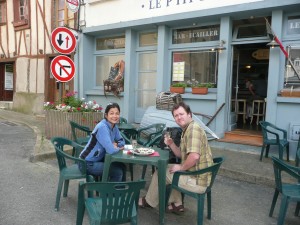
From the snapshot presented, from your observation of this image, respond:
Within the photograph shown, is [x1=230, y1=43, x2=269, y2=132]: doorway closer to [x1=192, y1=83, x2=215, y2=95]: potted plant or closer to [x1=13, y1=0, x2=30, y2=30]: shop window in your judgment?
[x1=192, y1=83, x2=215, y2=95]: potted plant

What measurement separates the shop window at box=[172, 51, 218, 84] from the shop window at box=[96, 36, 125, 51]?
82.1 inches

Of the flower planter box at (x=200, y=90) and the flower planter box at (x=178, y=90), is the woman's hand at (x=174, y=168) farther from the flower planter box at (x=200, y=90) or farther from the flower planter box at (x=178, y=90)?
the flower planter box at (x=178, y=90)

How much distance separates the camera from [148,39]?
27.8 feet

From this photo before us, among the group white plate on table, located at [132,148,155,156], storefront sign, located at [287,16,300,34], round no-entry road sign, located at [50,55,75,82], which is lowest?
white plate on table, located at [132,148,155,156]

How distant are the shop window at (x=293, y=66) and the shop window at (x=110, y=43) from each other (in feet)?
15.9

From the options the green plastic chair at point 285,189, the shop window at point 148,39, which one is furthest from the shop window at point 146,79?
the green plastic chair at point 285,189

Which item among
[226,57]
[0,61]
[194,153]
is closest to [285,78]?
[226,57]

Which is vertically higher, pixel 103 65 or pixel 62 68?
pixel 103 65

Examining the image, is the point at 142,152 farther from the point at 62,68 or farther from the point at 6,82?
the point at 6,82

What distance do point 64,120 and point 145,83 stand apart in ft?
9.13

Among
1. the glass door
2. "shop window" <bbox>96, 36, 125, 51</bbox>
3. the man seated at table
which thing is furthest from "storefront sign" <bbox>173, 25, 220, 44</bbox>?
the man seated at table

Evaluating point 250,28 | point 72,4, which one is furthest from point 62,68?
point 250,28

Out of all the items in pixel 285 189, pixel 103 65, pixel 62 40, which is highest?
pixel 62 40

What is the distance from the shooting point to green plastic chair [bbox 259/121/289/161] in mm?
5576
